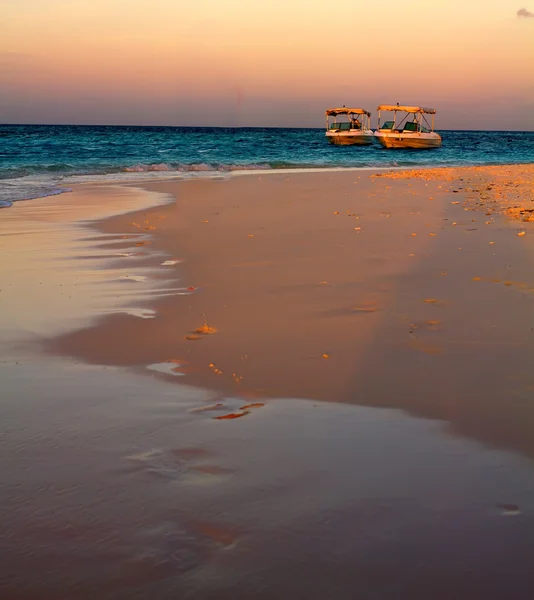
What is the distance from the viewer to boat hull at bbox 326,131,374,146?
65.7 meters

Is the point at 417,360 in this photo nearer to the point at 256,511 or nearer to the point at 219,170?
the point at 256,511

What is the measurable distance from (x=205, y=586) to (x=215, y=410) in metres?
1.71

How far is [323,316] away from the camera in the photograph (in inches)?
249

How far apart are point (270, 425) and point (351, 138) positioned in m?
64.7

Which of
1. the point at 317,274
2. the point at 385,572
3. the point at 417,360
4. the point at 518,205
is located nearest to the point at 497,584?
the point at 385,572

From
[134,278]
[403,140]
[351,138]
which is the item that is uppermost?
[351,138]

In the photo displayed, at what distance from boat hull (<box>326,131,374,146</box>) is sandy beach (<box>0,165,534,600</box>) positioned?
5837cm

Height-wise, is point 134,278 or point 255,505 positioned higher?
point 134,278

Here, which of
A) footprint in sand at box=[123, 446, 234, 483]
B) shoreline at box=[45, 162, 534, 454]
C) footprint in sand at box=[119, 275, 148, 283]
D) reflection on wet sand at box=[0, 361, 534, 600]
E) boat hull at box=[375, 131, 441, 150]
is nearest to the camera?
reflection on wet sand at box=[0, 361, 534, 600]

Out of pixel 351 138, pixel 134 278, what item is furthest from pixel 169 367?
pixel 351 138

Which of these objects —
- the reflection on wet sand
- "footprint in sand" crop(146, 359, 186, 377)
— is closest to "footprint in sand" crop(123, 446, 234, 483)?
the reflection on wet sand

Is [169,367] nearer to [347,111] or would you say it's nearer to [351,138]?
[351,138]

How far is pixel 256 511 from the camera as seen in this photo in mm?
3123

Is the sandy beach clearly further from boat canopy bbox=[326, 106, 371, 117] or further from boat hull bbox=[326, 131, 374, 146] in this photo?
boat canopy bbox=[326, 106, 371, 117]
